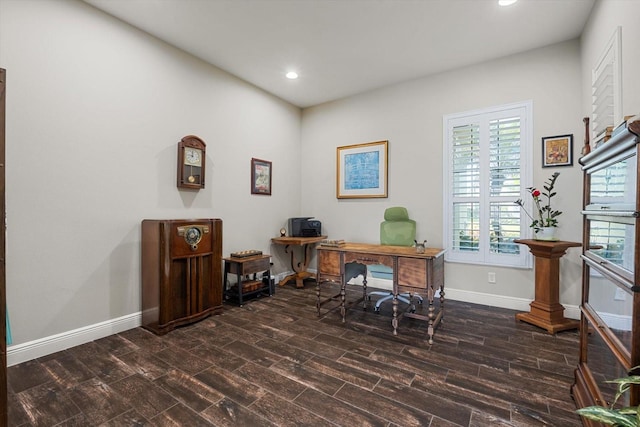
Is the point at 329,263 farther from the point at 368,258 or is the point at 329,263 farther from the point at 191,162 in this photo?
the point at 191,162

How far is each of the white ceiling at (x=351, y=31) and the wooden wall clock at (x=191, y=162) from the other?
3.48 feet

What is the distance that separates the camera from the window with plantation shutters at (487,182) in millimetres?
3279

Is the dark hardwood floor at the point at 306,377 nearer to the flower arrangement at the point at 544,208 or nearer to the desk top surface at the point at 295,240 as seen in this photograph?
the flower arrangement at the point at 544,208

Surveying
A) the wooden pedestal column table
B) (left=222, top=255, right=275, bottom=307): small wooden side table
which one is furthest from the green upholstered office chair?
(left=222, top=255, right=275, bottom=307): small wooden side table

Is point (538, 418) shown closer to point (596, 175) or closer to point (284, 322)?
point (596, 175)

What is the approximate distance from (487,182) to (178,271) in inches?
141

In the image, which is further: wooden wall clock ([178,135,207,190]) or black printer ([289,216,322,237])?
black printer ([289,216,322,237])

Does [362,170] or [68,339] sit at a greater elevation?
[362,170]

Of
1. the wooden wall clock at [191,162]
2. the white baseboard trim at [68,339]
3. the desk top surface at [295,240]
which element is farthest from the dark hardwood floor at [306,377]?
the wooden wall clock at [191,162]

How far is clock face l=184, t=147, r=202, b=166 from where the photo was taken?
127 inches

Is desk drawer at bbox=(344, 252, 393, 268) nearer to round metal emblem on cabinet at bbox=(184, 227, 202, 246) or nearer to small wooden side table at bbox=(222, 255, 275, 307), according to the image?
small wooden side table at bbox=(222, 255, 275, 307)

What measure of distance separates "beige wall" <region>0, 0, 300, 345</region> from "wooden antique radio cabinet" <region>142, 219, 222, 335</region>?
0.72ft

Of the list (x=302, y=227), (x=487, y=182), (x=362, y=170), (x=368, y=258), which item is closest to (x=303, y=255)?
(x=302, y=227)

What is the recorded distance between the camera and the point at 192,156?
10.8 ft
